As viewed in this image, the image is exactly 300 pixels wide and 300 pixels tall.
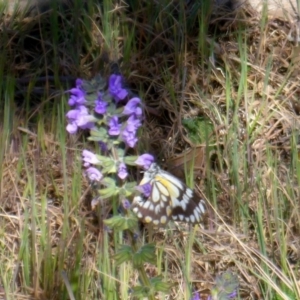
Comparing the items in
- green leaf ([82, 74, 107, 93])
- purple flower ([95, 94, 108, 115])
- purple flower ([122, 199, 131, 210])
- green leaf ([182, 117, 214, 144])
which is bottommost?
green leaf ([182, 117, 214, 144])

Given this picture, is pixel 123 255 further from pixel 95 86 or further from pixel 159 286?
pixel 95 86

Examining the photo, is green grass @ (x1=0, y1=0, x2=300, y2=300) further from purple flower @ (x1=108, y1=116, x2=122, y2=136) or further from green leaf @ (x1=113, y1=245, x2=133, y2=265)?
purple flower @ (x1=108, y1=116, x2=122, y2=136)

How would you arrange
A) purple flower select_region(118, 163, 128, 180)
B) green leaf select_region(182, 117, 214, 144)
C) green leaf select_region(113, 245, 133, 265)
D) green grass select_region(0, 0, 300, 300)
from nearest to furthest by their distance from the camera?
purple flower select_region(118, 163, 128, 180) < green leaf select_region(113, 245, 133, 265) < green grass select_region(0, 0, 300, 300) < green leaf select_region(182, 117, 214, 144)

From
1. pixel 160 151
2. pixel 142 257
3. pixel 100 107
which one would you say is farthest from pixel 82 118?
pixel 160 151

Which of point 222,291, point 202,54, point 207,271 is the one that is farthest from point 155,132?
point 222,291

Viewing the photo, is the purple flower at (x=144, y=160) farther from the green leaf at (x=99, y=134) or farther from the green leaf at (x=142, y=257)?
the green leaf at (x=142, y=257)

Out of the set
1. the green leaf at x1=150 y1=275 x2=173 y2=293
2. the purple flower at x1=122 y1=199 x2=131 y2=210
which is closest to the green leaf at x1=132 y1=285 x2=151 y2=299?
the green leaf at x1=150 y1=275 x2=173 y2=293

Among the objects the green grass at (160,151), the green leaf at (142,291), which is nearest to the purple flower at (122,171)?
the green leaf at (142,291)

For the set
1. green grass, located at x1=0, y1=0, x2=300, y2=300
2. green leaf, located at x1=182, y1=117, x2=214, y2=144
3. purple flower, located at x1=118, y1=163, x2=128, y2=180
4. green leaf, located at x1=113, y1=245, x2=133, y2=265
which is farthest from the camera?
green leaf, located at x1=182, y1=117, x2=214, y2=144
